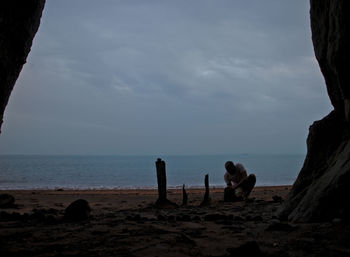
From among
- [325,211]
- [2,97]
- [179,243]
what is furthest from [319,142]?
[2,97]

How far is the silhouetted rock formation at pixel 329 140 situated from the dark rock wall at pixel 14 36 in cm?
534

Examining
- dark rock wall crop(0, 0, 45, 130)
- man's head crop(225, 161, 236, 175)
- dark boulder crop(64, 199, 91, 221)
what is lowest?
dark boulder crop(64, 199, 91, 221)

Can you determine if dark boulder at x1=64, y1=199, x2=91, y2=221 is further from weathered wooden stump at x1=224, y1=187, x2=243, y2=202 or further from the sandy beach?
weathered wooden stump at x1=224, y1=187, x2=243, y2=202

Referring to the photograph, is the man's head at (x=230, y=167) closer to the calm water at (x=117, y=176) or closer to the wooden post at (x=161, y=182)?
the wooden post at (x=161, y=182)

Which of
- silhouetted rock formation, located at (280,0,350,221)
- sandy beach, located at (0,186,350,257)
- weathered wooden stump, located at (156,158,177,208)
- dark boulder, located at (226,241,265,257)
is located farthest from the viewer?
weathered wooden stump, located at (156,158,177,208)

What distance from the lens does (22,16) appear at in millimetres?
5438

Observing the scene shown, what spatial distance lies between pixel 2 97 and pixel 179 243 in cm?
394

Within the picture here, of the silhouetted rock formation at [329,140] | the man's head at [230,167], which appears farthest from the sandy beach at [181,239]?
the man's head at [230,167]

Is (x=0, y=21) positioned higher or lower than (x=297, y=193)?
higher

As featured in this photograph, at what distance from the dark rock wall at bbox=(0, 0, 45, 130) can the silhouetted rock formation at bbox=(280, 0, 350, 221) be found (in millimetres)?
5340

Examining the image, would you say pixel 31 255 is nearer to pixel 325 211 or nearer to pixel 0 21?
pixel 0 21

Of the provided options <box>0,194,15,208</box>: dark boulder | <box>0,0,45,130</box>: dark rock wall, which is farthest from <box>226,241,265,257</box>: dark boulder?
<box>0,194,15,208</box>: dark boulder

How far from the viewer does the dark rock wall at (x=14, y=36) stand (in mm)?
5062

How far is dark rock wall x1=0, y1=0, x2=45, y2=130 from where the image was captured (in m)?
5.06
